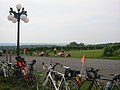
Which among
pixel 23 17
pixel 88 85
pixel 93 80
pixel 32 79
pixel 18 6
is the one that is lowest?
pixel 32 79

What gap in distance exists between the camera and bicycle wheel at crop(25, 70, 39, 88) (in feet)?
30.0

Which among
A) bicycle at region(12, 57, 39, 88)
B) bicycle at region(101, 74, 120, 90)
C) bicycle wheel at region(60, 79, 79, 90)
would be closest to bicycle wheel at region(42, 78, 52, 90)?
bicycle wheel at region(60, 79, 79, 90)

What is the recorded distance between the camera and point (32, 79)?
9.25m

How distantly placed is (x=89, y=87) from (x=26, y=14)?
6888 mm

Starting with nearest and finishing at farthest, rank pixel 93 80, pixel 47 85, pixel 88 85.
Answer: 1. pixel 93 80
2. pixel 88 85
3. pixel 47 85

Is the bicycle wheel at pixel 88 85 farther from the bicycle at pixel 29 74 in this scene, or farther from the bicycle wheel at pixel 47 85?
the bicycle at pixel 29 74

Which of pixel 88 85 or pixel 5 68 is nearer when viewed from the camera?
pixel 88 85

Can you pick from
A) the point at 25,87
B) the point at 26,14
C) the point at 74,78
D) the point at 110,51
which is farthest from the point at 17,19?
the point at 110,51

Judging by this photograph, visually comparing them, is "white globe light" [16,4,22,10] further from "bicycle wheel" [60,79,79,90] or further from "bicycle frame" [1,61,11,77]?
"bicycle wheel" [60,79,79,90]

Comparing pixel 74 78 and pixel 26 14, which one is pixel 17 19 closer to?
pixel 26 14

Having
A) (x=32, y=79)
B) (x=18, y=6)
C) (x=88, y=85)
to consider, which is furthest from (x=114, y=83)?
(x=18, y=6)

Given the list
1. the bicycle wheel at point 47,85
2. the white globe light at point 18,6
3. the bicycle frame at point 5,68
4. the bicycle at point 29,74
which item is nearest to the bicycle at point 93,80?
the bicycle wheel at point 47,85

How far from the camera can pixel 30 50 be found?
144 feet

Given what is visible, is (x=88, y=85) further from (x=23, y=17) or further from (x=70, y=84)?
(x=23, y=17)
